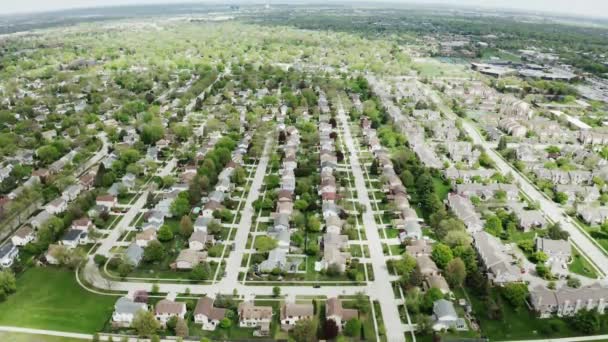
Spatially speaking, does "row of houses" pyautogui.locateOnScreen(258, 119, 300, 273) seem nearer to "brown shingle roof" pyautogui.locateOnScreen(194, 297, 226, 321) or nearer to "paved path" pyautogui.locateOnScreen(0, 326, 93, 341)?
"brown shingle roof" pyautogui.locateOnScreen(194, 297, 226, 321)

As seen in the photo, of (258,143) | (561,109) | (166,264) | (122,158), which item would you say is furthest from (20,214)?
(561,109)

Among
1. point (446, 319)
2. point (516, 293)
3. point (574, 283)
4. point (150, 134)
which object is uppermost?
point (150, 134)

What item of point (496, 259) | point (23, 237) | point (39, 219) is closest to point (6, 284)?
point (23, 237)

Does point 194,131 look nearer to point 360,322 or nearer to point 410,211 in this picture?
point 410,211

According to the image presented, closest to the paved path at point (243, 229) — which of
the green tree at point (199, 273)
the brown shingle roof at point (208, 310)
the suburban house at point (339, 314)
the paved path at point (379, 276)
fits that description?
the green tree at point (199, 273)

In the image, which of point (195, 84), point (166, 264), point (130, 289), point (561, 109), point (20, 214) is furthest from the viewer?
point (195, 84)

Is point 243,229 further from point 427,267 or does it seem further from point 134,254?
point 427,267
